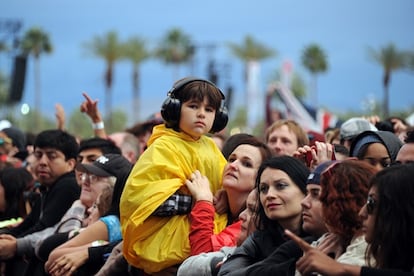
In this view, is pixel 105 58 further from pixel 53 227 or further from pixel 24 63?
pixel 53 227

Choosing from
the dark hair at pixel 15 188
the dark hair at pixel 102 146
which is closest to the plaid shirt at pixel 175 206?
the dark hair at pixel 102 146

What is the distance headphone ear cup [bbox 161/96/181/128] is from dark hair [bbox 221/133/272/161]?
56 cm

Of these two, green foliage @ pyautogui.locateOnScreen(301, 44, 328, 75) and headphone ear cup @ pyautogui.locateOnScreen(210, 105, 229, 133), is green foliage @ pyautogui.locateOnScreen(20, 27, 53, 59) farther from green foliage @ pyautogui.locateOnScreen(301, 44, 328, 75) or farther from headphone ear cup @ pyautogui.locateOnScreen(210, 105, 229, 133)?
headphone ear cup @ pyautogui.locateOnScreen(210, 105, 229, 133)

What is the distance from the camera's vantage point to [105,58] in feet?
292

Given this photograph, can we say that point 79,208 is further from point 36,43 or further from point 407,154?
point 36,43

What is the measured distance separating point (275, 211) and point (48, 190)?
465 centimetres

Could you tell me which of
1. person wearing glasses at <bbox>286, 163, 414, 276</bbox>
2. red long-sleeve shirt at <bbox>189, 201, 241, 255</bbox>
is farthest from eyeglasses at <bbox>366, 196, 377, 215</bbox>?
red long-sleeve shirt at <bbox>189, 201, 241, 255</bbox>

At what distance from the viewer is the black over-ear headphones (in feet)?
26.0

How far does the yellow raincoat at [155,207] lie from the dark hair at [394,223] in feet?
8.51

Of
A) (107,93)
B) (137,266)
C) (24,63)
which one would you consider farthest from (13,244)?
(107,93)

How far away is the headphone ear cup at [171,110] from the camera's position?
26.0ft

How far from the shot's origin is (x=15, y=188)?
481 inches

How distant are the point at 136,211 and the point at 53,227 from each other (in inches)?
121

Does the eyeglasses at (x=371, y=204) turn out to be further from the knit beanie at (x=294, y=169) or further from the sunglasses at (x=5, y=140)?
the sunglasses at (x=5, y=140)
